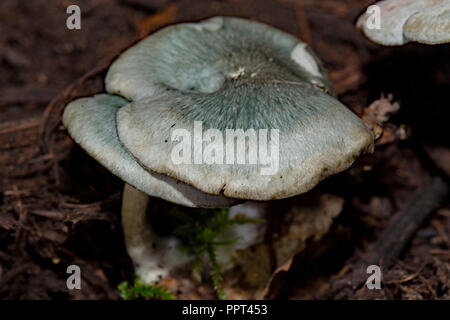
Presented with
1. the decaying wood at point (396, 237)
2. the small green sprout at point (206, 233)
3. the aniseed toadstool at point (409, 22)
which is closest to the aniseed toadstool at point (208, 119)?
the small green sprout at point (206, 233)

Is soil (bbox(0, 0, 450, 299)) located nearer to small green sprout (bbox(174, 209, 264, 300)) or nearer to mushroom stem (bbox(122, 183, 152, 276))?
mushroom stem (bbox(122, 183, 152, 276))

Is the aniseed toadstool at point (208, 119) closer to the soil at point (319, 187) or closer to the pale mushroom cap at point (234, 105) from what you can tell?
the pale mushroom cap at point (234, 105)

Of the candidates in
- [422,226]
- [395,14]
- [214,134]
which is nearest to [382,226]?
[422,226]

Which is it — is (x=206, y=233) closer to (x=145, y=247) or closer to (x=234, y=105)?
(x=145, y=247)

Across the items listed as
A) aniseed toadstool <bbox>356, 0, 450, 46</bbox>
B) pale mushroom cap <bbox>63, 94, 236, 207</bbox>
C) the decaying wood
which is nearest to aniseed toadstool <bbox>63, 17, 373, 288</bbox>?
pale mushroom cap <bbox>63, 94, 236, 207</bbox>

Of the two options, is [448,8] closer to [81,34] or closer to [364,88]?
[364,88]

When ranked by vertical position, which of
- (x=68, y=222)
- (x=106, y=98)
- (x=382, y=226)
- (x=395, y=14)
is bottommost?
(x=382, y=226)
